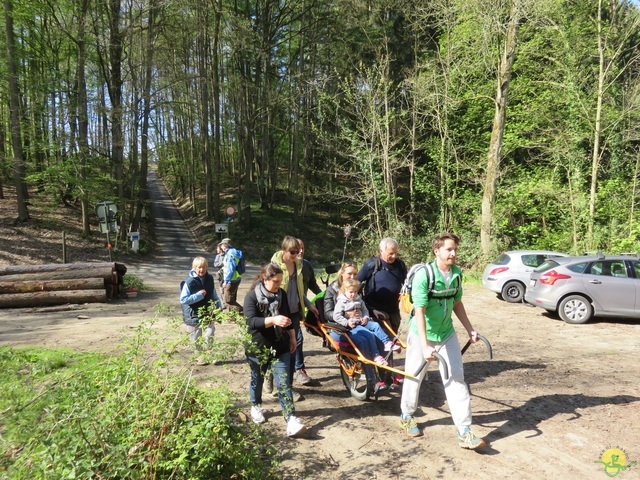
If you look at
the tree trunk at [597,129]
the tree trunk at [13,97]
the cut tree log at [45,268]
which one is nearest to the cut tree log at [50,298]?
the cut tree log at [45,268]

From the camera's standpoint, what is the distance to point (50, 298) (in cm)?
1087

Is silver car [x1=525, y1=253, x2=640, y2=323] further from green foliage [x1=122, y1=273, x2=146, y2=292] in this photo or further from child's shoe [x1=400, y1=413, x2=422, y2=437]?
green foliage [x1=122, y1=273, x2=146, y2=292]

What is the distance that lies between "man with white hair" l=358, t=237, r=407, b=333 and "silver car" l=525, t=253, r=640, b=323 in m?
5.80

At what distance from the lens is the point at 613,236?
52.3ft

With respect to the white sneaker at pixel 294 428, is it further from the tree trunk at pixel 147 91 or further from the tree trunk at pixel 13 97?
the tree trunk at pixel 13 97

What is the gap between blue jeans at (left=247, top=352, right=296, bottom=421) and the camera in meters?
3.94

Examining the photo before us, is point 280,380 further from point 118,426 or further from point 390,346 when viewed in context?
point 118,426

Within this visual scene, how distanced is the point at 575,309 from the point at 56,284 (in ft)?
42.7

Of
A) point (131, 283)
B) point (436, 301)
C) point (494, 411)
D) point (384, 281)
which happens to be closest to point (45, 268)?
point (131, 283)

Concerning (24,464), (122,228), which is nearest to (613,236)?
(24,464)

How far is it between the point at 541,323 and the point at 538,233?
11173mm

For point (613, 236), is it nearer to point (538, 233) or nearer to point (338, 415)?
point (538, 233)

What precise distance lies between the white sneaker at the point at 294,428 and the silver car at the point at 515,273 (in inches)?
370

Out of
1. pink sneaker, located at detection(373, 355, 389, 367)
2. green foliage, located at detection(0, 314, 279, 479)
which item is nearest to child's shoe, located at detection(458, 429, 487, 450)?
pink sneaker, located at detection(373, 355, 389, 367)
